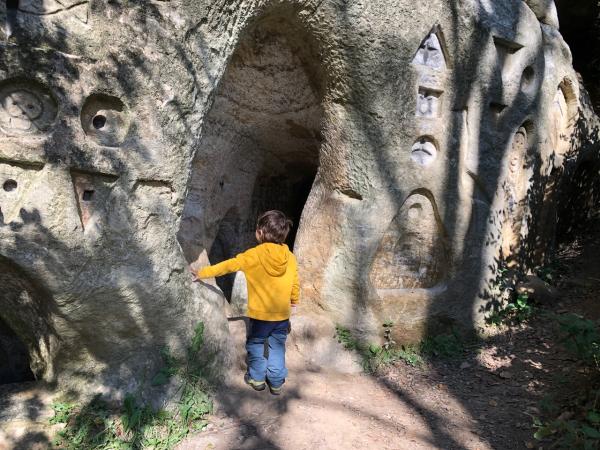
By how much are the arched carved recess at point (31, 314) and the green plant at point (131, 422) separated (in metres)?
0.35

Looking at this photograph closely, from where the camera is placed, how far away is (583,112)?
587 cm

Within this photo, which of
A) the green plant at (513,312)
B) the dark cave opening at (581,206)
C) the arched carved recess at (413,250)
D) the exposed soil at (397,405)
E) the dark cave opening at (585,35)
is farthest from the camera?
the dark cave opening at (585,35)

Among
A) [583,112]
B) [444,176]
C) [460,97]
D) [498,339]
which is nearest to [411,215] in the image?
[444,176]

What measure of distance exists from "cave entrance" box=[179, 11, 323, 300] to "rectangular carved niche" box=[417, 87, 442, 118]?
33.8 inches

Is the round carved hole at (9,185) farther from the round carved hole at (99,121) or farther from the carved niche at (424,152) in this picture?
the carved niche at (424,152)

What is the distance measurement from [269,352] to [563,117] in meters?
4.38

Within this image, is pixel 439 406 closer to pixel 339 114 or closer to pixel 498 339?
pixel 498 339

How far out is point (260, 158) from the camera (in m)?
5.21

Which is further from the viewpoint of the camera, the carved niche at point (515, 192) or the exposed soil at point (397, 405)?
the carved niche at point (515, 192)

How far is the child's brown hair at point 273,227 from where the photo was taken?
3.27 m

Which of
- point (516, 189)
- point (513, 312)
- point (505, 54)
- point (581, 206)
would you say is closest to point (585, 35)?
point (581, 206)

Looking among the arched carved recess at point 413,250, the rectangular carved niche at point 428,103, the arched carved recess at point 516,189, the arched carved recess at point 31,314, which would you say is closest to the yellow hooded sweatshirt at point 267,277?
the arched carved recess at point 31,314

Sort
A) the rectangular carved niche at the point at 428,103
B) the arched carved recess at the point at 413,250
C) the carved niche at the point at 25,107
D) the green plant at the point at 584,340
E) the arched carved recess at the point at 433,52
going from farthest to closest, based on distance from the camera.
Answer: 1. the arched carved recess at the point at 413,250
2. the rectangular carved niche at the point at 428,103
3. the arched carved recess at the point at 433,52
4. the green plant at the point at 584,340
5. the carved niche at the point at 25,107

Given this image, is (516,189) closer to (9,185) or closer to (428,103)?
(428,103)
